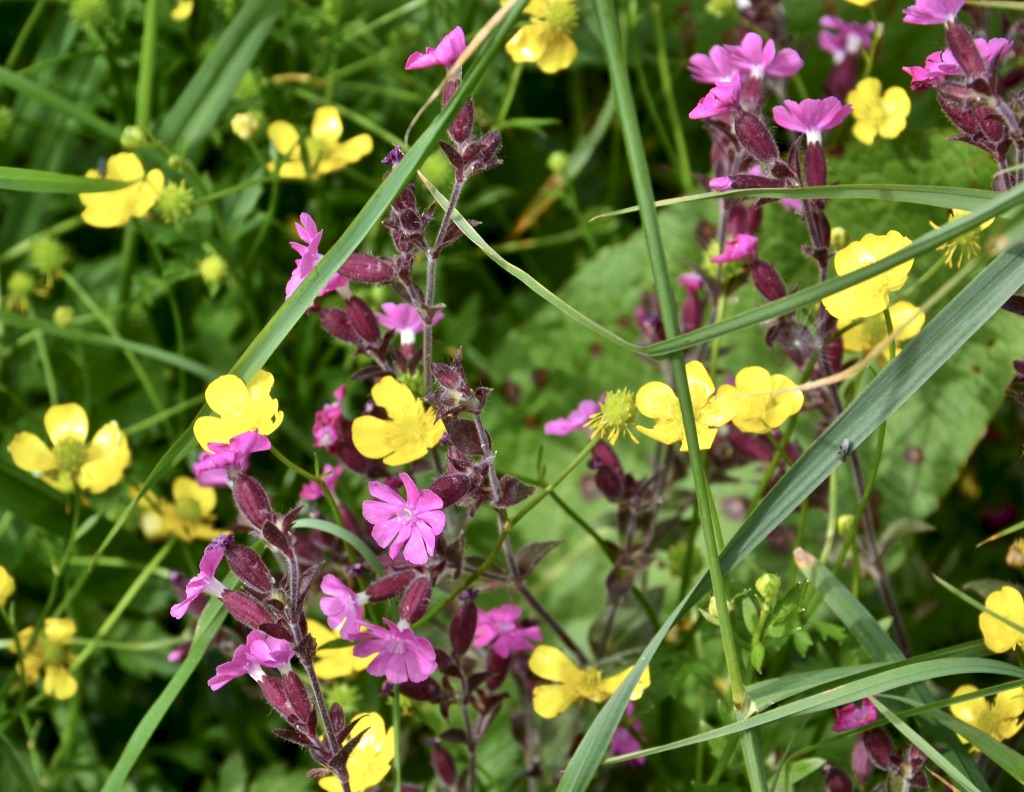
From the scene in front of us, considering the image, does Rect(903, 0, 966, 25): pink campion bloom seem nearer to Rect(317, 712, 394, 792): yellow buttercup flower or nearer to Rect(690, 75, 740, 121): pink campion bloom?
Rect(690, 75, 740, 121): pink campion bloom

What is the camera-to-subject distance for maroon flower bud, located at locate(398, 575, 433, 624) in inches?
33.9

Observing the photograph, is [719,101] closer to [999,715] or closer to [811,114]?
[811,114]

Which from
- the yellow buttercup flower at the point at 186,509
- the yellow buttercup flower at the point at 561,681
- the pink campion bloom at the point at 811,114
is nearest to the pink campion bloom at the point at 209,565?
the yellow buttercup flower at the point at 561,681

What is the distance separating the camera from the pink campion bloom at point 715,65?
3.20 ft

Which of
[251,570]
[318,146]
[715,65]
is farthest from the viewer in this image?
[318,146]

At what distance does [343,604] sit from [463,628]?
14 cm

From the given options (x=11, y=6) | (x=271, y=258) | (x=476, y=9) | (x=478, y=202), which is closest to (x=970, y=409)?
(x=478, y=202)

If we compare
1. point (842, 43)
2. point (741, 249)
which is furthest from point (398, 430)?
point (842, 43)

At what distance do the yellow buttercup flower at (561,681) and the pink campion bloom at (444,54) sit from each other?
1.88ft

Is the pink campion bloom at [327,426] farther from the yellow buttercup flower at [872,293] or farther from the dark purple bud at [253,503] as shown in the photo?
the yellow buttercup flower at [872,293]

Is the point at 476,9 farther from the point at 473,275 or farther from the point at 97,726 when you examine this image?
the point at 97,726

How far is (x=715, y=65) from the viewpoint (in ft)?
3.26

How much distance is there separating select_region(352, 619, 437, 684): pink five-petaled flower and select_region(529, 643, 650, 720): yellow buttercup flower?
0.67ft

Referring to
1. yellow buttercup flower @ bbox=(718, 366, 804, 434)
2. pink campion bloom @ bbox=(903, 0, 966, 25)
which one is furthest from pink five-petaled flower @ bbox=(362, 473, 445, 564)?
pink campion bloom @ bbox=(903, 0, 966, 25)
